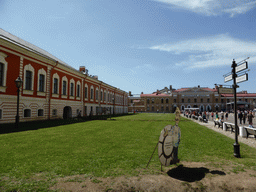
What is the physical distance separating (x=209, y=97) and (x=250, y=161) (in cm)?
8362

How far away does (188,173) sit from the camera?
4.80 metres

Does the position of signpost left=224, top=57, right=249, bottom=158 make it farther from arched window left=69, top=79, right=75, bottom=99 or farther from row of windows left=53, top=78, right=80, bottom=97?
arched window left=69, top=79, right=75, bottom=99

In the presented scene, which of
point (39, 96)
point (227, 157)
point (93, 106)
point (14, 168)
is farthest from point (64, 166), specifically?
point (93, 106)

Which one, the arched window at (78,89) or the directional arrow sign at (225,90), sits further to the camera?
the arched window at (78,89)

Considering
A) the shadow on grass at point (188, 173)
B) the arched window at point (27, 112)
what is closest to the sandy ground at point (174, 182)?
the shadow on grass at point (188, 173)

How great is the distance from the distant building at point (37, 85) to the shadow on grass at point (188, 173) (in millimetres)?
16853

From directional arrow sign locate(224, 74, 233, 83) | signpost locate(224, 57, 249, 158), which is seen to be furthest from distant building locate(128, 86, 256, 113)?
signpost locate(224, 57, 249, 158)

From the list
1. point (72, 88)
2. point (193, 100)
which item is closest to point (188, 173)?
point (72, 88)

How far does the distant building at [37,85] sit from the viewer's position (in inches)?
644

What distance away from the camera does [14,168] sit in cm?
490

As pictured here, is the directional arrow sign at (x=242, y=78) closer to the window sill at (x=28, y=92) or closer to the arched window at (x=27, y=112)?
the window sill at (x=28, y=92)

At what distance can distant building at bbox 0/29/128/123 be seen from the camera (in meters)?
16.4

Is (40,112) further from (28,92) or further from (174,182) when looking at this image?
(174,182)

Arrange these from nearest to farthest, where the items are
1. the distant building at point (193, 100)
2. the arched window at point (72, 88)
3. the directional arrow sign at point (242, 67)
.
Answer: the directional arrow sign at point (242, 67) → the arched window at point (72, 88) → the distant building at point (193, 100)
